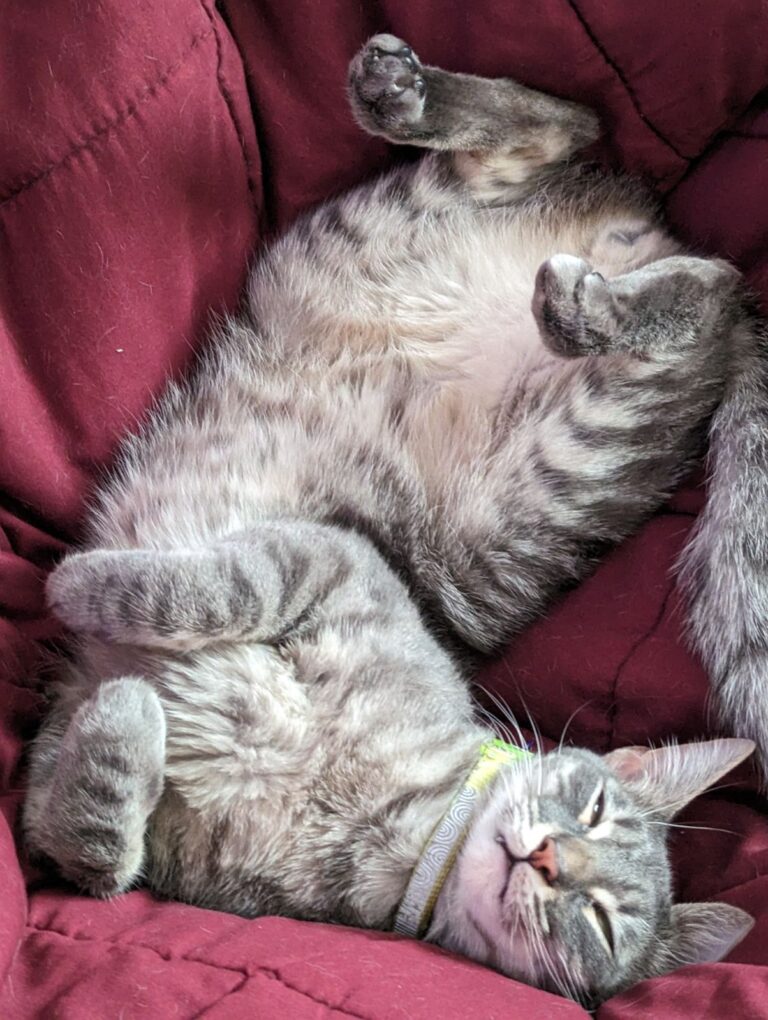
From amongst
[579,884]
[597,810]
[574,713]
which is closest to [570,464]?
[574,713]

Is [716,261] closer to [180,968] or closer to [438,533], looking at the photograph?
[438,533]

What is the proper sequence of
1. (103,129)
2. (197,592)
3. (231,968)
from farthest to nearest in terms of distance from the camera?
(103,129) → (197,592) → (231,968)

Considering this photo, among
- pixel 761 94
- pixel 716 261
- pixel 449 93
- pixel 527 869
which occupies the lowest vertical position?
pixel 527 869

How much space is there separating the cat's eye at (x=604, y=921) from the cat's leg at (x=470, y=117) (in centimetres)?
120

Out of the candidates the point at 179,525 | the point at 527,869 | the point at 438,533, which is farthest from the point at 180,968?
the point at 438,533

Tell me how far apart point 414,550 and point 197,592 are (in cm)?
45

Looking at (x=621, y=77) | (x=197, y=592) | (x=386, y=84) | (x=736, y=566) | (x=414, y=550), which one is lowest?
(x=736, y=566)

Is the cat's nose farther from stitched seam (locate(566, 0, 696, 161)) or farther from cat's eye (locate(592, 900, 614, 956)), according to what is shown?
stitched seam (locate(566, 0, 696, 161))

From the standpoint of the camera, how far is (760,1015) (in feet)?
3.91

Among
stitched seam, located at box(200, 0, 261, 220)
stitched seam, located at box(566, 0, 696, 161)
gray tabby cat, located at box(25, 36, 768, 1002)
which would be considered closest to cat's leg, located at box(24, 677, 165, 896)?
gray tabby cat, located at box(25, 36, 768, 1002)

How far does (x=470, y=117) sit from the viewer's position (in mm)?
1661

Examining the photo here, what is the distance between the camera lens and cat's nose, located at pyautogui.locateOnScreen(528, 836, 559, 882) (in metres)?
1.37

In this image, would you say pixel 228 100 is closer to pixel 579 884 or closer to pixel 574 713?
pixel 574 713

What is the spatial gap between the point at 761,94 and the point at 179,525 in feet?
4.00
